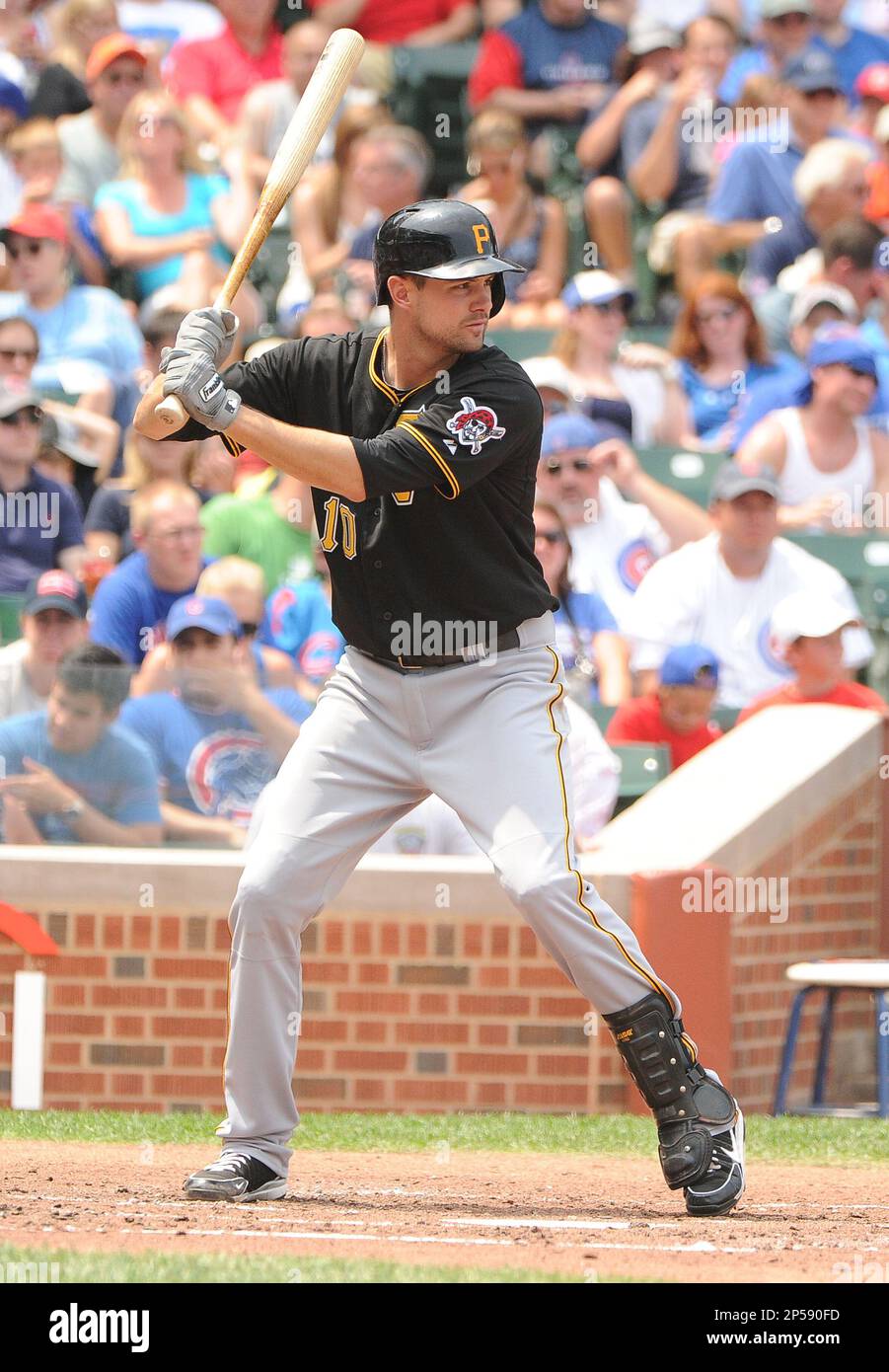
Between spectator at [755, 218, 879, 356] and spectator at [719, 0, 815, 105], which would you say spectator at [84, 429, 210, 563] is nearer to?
spectator at [755, 218, 879, 356]

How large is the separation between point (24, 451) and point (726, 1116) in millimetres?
4932

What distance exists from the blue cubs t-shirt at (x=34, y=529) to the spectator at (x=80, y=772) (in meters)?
1.64

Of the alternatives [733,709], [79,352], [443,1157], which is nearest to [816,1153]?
[443,1157]

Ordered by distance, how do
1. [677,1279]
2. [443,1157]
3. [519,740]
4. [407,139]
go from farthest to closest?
1. [407,139]
2. [443,1157]
3. [519,740]
4. [677,1279]

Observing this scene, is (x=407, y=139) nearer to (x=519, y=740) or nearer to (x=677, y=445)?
(x=677, y=445)

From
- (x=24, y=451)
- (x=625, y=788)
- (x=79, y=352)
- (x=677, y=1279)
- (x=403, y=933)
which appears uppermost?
(x=79, y=352)

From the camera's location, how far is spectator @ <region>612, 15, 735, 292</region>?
12195mm

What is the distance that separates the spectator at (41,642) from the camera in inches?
288

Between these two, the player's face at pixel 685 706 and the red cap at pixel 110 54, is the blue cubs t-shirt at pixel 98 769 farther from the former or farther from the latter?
the red cap at pixel 110 54

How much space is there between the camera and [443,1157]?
614cm

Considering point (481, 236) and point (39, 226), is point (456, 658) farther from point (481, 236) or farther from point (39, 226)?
point (39, 226)

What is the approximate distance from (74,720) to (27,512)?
190 cm

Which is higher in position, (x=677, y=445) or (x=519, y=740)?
(x=677, y=445)

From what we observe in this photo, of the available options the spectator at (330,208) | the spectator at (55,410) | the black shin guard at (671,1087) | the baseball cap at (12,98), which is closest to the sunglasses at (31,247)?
the spectator at (55,410)
